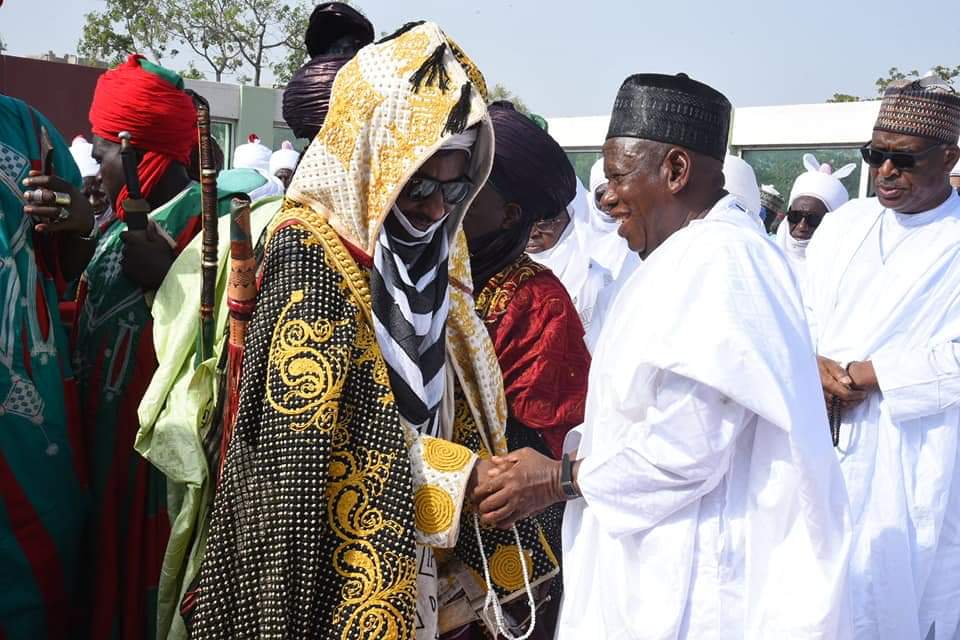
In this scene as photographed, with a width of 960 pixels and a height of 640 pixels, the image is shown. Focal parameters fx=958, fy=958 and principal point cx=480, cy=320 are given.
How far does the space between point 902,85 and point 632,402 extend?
286cm

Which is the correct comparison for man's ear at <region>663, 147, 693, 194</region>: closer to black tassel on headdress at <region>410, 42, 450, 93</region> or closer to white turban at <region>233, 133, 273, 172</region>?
black tassel on headdress at <region>410, 42, 450, 93</region>

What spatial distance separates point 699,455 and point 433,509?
2.17ft

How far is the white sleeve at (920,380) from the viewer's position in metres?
4.04

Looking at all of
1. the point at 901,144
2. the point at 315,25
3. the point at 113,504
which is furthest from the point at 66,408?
the point at 901,144

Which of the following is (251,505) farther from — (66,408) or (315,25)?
(315,25)

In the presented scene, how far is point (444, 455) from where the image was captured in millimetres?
2436

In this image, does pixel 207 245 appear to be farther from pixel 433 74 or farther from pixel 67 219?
pixel 433 74

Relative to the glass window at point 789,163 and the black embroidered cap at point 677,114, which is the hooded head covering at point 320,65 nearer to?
the black embroidered cap at point 677,114

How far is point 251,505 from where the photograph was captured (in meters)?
2.15

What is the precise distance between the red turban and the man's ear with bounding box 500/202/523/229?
3.79 feet

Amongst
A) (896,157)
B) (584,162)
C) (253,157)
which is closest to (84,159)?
(253,157)

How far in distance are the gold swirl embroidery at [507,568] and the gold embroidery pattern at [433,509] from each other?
34 centimetres

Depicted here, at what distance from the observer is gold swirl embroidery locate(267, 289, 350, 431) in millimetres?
2123

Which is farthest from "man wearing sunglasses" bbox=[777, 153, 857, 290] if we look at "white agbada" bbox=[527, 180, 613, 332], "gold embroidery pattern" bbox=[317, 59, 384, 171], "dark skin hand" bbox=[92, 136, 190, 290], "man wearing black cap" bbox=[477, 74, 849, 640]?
"gold embroidery pattern" bbox=[317, 59, 384, 171]
